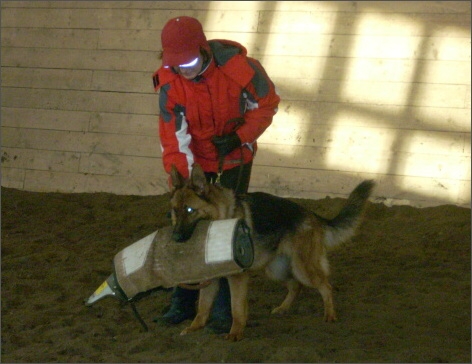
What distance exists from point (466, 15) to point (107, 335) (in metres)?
4.55

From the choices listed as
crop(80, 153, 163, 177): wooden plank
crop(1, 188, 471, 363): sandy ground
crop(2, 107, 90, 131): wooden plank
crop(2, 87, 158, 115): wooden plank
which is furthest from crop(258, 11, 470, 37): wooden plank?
crop(2, 107, 90, 131): wooden plank

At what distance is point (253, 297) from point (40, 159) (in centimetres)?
376

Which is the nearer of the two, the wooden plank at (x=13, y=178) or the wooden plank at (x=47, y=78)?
the wooden plank at (x=47, y=78)

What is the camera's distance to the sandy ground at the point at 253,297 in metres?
3.40

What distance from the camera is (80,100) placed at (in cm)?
726

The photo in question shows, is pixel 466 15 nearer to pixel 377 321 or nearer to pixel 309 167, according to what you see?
pixel 309 167

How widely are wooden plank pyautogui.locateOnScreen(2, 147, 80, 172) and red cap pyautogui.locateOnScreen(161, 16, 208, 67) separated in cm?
401

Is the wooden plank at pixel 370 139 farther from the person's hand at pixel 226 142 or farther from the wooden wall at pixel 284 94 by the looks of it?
the person's hand at pixel 226 142

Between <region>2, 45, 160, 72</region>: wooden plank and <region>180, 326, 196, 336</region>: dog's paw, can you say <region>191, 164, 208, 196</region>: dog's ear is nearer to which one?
<region>180, 326, 196, 336</region>: dog's paw

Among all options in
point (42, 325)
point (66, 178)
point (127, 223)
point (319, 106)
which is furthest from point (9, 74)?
point (42, 325)

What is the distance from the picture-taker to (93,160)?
7207mm

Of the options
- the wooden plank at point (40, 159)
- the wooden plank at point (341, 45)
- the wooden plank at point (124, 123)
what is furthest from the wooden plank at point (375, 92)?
the wooden plank at point (40, 159)

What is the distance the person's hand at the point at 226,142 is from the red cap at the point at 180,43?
0.49 meters

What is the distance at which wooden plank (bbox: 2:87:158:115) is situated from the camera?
23.2 feet
